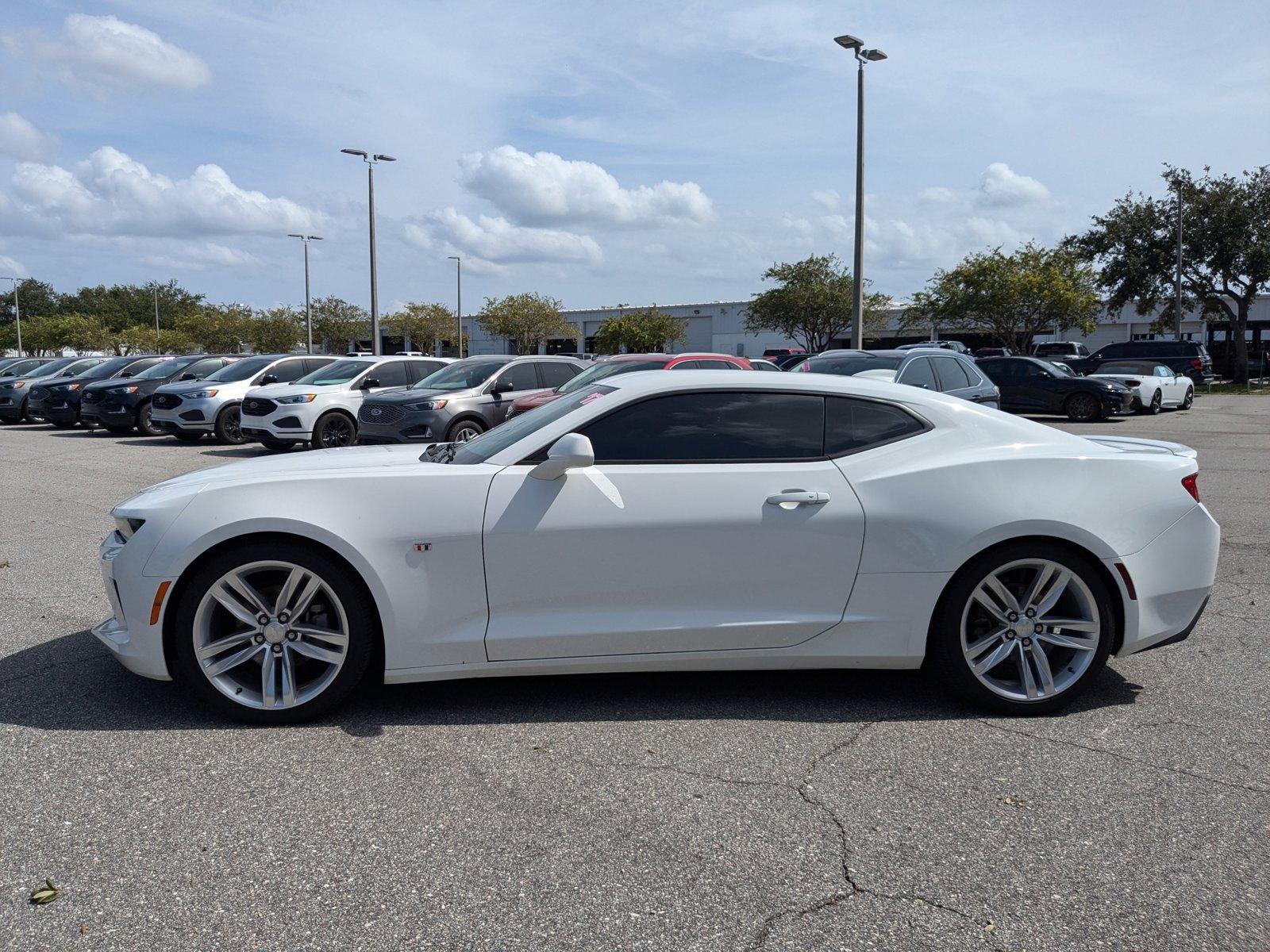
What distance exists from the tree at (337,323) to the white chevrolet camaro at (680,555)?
68.4 m

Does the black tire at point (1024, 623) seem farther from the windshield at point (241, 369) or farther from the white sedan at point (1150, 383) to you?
A: the white sedan at point (1150, 383)

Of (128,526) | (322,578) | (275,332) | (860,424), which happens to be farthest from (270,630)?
(275,332)

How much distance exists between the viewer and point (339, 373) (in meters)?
17.2

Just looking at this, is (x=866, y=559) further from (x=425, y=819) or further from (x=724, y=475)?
(x=425, y=819)

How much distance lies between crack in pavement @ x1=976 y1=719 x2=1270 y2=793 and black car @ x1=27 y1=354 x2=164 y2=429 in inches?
840

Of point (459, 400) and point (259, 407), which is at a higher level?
point (459, 400)

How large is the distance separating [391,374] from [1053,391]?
14820mm

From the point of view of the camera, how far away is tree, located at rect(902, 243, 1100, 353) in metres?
44.1

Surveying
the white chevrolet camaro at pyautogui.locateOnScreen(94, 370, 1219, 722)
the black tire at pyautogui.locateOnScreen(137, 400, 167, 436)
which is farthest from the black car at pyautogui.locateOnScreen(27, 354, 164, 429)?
the white chevrolet camaro at pyautogui.locateOnScreen(94, 370, 1219, 722)

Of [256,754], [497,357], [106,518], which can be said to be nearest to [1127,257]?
[497,357]

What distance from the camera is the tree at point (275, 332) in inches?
2645

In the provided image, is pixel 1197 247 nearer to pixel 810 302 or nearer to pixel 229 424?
pixel 810 302

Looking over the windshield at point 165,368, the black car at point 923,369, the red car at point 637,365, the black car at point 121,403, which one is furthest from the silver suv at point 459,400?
the windshield at point 165,368

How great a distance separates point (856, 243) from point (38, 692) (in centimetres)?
2065
